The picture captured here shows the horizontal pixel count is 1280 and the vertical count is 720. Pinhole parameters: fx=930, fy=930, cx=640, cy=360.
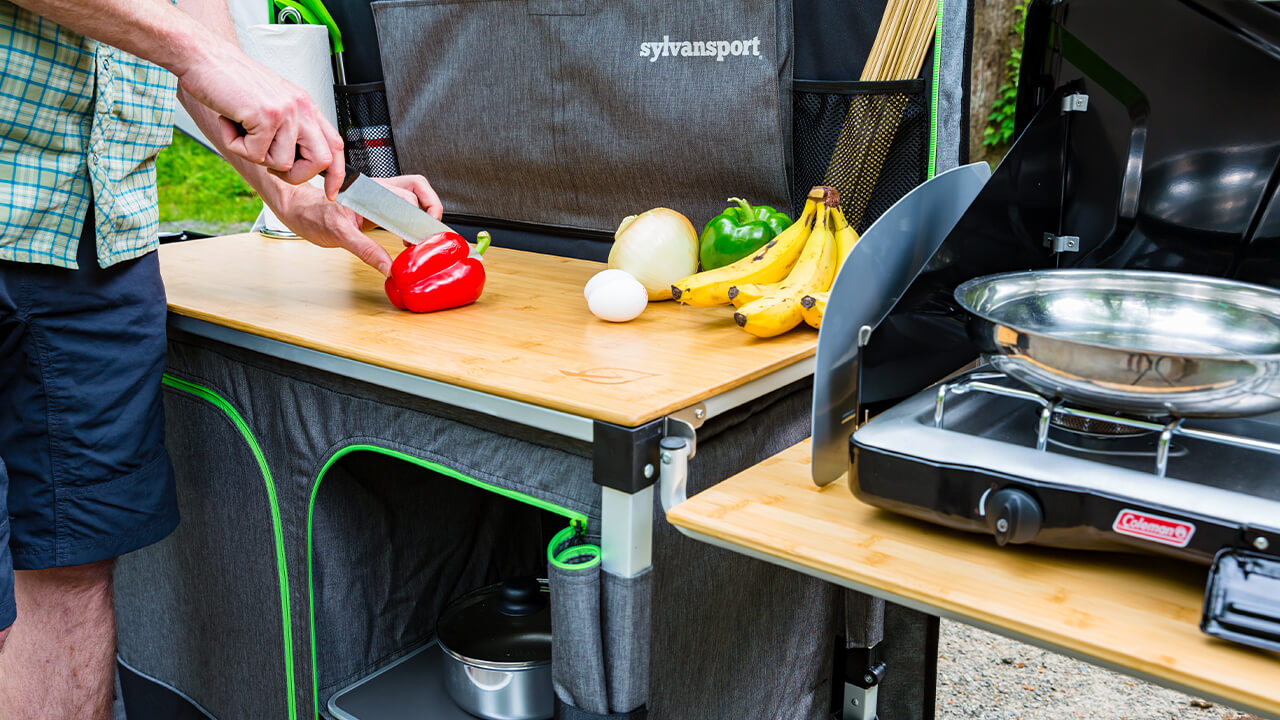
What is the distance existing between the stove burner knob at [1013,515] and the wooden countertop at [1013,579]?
0.03 m

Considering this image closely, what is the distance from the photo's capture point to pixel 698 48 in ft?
4.89

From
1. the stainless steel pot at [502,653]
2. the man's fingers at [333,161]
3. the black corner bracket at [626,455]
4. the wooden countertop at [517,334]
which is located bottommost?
the stainless steel pot at [502,653]

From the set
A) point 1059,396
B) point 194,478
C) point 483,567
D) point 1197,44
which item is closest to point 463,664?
point 483,567

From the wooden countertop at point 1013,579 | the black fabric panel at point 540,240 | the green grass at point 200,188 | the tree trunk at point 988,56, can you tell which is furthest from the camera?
the green grass at point 200,188

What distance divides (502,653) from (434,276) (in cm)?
56

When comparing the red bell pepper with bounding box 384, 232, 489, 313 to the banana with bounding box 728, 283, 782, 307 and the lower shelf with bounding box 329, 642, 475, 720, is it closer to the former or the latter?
the banana with bounding box 728, 283, 782, 307

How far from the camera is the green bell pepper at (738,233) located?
1.36 metres

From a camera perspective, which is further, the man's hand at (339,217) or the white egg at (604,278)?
the man's hand at (339,217)

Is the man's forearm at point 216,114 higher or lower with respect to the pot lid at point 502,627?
higher

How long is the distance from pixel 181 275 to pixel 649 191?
82 cm

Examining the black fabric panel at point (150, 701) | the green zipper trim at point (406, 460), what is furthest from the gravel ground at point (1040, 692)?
the black fabric panel at point (150, 701)

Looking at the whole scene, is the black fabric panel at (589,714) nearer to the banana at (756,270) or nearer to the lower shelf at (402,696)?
the lower shelf at (402,696)

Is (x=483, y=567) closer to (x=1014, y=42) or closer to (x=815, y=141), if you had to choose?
(x=815, y=141)

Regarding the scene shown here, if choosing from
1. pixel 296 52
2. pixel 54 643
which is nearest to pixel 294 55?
pixel 296 52
